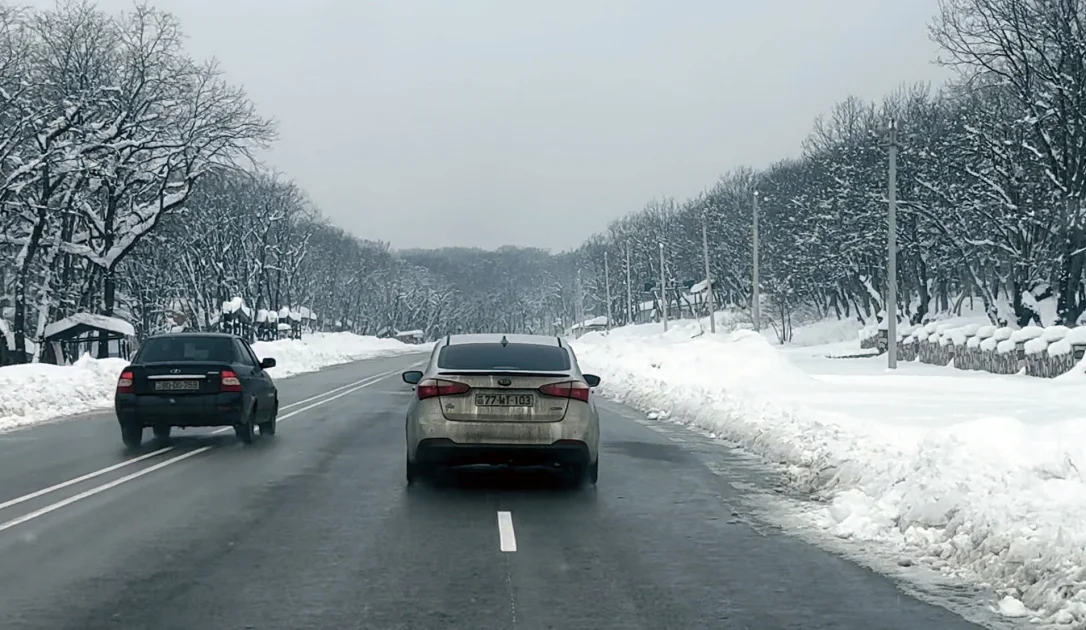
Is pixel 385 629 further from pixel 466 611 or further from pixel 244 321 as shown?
pixel 244 321

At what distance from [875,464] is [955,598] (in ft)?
15.6

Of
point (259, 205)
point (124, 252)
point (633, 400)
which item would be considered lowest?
point (633, 400)

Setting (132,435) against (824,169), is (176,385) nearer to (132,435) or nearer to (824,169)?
(132,435)

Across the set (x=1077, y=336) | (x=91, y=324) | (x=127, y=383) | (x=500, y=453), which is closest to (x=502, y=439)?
(x=500, y=453)

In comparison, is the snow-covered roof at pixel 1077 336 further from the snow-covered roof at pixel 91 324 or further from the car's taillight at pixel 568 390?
the snow-covered roof at pixel 91 324

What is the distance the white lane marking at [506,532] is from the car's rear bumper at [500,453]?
4.43 feet

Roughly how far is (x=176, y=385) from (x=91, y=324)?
94.3ft

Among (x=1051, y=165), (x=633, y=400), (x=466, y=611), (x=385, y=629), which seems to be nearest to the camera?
(x=385, y=629)

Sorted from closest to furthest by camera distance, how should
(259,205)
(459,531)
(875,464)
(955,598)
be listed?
1. (955,598)
2. (459,531)
3. (875,464)
4. (259,205)

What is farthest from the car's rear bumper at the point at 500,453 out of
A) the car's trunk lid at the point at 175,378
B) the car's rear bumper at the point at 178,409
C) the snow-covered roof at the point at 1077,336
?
the snow-covered roof at the point at 1077,336

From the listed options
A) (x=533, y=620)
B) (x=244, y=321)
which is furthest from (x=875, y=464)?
(x=244, y=321)

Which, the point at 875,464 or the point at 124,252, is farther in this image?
the point at 124,252

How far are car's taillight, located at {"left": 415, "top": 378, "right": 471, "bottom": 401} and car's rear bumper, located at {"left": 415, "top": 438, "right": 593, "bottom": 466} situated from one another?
471mm

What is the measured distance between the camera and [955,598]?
765 cm
